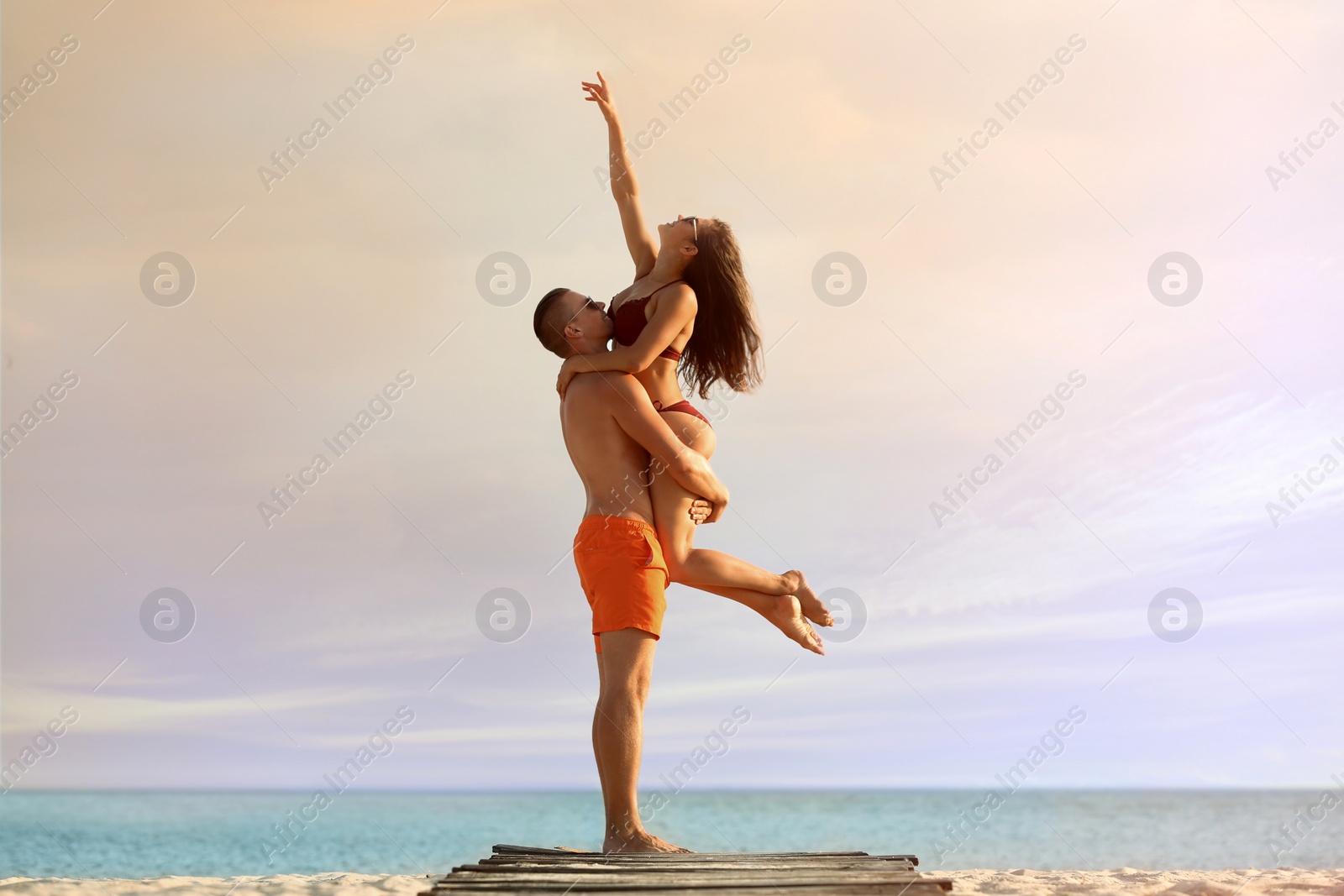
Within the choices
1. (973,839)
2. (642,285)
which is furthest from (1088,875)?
(973,839)

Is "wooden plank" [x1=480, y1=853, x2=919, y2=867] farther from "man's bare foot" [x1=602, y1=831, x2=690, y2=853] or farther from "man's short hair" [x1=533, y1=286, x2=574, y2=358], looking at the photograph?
"man's short hair" [x1=533, y1=286, x2=574, y2=358]

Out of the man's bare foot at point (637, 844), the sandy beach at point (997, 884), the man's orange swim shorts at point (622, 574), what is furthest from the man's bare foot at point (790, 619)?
the sandy beach at point (997, 884)

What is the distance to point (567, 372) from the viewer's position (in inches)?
217

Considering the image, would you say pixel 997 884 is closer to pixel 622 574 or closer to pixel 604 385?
pixel 622 574

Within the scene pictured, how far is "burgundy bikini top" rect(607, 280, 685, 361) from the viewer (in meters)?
5.62

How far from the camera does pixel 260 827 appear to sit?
27.0m

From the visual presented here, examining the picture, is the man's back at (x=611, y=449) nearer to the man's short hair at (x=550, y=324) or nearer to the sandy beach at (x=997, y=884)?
the man's short hair at (x=550, y=324)

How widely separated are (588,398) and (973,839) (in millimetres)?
21359


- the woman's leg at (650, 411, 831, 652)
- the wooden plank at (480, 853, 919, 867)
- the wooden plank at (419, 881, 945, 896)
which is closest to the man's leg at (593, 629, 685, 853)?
the wooden plank at (480, 853, 919, 867)

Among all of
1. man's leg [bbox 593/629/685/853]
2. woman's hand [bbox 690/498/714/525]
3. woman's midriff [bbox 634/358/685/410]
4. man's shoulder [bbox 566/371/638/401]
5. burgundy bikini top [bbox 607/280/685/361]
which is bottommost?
man's leg [bbox 593/629/685/853]

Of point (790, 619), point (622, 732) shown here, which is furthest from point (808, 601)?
point (622, 732)

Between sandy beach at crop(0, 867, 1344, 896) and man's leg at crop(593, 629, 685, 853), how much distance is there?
2823 millimetres

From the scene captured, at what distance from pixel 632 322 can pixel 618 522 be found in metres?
1.10

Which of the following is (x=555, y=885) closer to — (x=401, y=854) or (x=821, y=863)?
(x=821, y=863)
